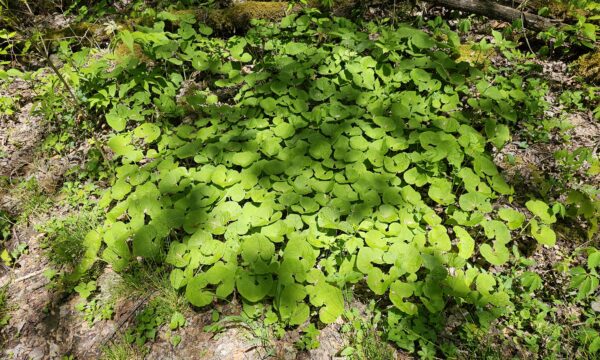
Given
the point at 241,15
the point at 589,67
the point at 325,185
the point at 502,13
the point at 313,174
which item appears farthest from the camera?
the point at 241,15

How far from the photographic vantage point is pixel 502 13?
4.05m

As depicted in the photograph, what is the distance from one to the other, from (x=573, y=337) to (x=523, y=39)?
325cm

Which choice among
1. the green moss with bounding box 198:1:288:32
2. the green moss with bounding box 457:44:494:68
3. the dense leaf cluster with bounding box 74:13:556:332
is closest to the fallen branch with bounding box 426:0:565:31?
the green moss with bounding box 457:44:494:68

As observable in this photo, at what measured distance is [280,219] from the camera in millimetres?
2705

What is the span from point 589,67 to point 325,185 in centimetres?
301

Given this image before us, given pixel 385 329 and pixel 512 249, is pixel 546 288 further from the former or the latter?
pixel 385 329

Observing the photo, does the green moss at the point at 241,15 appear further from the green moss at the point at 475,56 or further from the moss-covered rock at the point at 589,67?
the moss-covered rock at the point at 589,67

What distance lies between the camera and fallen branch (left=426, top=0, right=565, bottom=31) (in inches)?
157

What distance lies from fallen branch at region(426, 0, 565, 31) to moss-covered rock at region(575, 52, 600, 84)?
499mm

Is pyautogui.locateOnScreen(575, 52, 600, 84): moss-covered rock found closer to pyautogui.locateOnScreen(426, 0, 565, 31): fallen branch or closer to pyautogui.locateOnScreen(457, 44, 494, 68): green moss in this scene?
pyautogui.locateOnScreen(426, 0, 565, 31): fallen branch

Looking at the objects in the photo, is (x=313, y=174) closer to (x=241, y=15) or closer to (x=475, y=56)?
(x=475, y=56)

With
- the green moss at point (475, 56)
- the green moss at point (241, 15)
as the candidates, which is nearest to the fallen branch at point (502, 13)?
the green moss at point (475, 56)

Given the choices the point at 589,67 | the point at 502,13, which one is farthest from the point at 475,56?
the point at 589,67

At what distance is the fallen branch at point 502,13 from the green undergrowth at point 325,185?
46 centimetres
